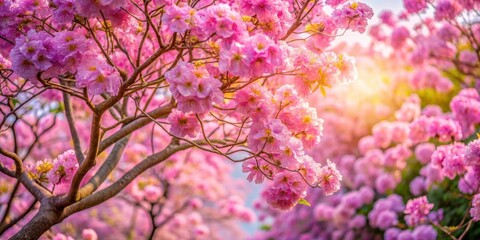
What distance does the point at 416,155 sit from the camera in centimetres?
598

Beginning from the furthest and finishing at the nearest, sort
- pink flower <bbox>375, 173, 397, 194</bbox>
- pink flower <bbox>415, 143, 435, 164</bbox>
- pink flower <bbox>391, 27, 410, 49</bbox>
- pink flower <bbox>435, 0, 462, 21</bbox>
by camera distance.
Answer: pink flower <bbox>391, 27, 410, 49</bbox>
pink flower <bbox>375, 173, 397, 194</bbox>
pink flower <bbox>415, 143, 435, 164</bbox>
pink flower <bbox>435, 0, 462, 21</bbox>

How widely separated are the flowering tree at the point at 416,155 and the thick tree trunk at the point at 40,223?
7.81 feet

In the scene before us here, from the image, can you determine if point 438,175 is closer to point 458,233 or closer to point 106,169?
point 458,233

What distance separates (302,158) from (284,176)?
137 millimetres

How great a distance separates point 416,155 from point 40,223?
453cm

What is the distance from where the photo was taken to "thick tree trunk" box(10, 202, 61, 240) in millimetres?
2617

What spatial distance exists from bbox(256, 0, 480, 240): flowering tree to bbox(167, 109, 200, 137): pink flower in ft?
5.78

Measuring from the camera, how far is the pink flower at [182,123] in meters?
2.49

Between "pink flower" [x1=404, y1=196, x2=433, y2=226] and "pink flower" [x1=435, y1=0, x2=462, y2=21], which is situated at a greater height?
"pink flower" [x1=435, y1=0, x2=462, y2=21]

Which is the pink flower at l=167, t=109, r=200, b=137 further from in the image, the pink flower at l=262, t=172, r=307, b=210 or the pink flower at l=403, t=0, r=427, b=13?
the pink flower at l=403, t=0, r=427, b=13

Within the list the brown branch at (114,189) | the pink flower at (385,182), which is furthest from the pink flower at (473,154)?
the pink flower at (385,182)

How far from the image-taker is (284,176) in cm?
251

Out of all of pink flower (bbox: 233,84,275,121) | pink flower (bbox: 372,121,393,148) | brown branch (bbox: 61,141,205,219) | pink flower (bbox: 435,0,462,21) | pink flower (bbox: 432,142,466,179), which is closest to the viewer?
pink flower (bbox: 233,84,275,121)

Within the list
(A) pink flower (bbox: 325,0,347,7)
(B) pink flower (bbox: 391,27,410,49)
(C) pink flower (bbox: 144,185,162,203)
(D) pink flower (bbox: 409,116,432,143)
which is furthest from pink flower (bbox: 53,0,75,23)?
(B) pink flower (bbox: 391,27,410,49)
